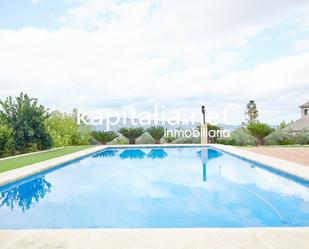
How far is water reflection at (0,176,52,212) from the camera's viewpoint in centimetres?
530

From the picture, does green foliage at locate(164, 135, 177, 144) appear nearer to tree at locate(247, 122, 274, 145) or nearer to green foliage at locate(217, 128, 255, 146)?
green foliage at locate(217, 128, 255, 146)

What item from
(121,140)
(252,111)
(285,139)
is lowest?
(285,139)

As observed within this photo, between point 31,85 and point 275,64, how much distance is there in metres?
14.4

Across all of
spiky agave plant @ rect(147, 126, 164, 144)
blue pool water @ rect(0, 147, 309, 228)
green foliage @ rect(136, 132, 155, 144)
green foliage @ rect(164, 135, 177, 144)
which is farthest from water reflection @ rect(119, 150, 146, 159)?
green foliage @ rect(164, 135, 177, 144)

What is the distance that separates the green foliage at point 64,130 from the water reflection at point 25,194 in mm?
8225

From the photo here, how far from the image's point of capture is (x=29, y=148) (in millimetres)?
11977

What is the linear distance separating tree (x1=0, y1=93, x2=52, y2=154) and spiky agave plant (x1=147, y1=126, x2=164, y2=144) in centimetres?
705

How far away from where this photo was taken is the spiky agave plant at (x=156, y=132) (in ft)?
58.3

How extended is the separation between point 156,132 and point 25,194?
12114 mm

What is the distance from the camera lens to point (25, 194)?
5.98 metres

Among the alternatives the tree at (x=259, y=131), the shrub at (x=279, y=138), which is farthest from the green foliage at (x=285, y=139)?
the tree at (x=259, y=131)

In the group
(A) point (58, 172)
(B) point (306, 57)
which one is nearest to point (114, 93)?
(B) point (306, 57)

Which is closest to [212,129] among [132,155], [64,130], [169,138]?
[169,138]
